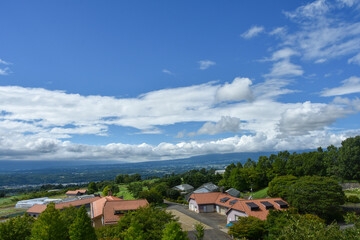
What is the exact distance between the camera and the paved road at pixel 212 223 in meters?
33.0

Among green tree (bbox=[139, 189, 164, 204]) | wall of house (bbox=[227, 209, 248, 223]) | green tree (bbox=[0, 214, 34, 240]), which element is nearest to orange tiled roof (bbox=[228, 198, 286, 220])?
wall of house (bbox=[227, 209, 248, 223])

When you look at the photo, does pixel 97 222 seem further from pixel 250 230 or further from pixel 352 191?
pixel 352 191

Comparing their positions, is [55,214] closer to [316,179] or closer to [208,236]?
[208,236]

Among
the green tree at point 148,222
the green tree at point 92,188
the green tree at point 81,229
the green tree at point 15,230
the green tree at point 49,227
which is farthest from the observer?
the green tree at point 92,188

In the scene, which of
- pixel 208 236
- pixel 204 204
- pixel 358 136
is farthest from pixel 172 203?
pixel 358 136

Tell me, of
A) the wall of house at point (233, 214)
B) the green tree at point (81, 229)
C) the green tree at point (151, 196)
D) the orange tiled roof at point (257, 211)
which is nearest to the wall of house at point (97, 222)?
the green tree at point (151, 196)

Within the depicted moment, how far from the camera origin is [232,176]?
67625mm

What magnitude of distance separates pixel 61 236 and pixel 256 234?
2190cm

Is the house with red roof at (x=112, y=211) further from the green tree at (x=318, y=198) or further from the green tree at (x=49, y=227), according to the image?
the green tree at (x=318, y=198)

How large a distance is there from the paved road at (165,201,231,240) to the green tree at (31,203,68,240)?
700 inches

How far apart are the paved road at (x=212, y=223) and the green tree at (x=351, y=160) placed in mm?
33625

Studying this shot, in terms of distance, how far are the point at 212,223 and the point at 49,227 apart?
89.4 ft

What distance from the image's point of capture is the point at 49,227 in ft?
67.1

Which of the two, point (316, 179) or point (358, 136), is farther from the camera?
point (358, 136)
